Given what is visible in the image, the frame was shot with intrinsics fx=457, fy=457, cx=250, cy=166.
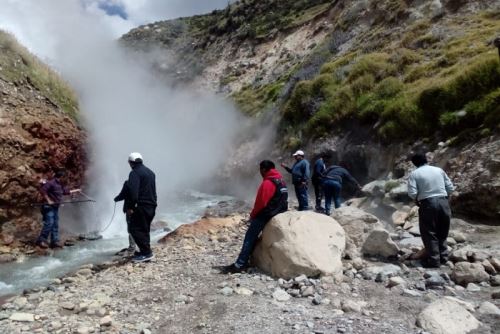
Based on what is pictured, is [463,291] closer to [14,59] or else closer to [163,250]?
[163,250]

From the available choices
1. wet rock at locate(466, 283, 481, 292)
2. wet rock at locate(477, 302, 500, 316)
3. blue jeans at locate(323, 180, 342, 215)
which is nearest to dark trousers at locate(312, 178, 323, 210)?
blue jeans at locate(323, 180, 342, 215)

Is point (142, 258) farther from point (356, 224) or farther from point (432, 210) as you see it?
point (432, 210)

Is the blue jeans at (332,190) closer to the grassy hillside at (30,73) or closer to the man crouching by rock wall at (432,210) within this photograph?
the man crouching by rock wall at (432,210)

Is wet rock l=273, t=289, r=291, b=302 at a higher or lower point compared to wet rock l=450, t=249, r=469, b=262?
lower

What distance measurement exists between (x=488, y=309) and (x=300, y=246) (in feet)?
7.54

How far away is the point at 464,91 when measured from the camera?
11.7m

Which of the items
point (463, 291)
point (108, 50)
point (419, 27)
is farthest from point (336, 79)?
point (108, 50)

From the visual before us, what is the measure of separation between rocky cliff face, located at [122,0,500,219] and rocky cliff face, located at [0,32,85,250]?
8202 mm

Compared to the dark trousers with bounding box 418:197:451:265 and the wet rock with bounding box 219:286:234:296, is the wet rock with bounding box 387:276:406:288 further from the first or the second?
the wet rock with bounding box 219:286:234:296

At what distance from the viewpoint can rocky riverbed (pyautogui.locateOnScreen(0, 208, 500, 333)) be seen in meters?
4.77

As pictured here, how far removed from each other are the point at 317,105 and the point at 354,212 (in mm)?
11009

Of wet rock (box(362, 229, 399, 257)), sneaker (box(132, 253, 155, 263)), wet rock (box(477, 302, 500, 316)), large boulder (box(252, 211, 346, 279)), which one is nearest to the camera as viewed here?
wet rock (box(477, 302, 500, 316))

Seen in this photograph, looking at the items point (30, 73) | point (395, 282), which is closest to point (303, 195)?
point (395, 282)

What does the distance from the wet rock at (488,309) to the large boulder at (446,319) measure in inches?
10.3
